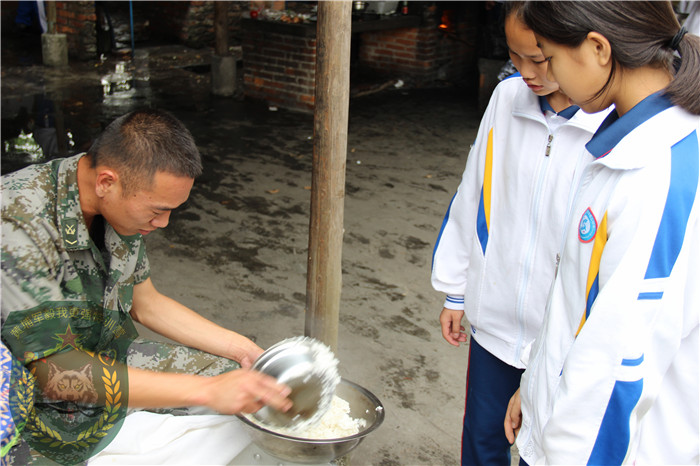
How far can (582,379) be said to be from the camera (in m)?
1.34

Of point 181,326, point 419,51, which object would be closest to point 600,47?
point 181,326

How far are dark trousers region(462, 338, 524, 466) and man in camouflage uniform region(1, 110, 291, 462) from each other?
2.20 ft

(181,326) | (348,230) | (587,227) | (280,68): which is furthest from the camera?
(280,68)

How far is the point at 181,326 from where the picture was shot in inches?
94.5

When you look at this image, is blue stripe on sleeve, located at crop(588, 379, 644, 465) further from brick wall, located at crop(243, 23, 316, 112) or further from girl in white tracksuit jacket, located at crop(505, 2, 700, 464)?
brick wall, located at crop(243, 23, 316, 112)

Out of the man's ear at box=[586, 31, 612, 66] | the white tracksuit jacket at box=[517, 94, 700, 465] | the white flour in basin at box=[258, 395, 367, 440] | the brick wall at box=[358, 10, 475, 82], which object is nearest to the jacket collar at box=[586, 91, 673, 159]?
the white tracksuit jacket at box=[517, 94, 700, 465]

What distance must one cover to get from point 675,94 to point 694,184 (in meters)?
0.19

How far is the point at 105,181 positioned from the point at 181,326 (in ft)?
2.34

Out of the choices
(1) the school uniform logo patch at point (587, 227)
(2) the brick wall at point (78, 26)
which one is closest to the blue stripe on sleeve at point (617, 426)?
(1) the school uniform logo patch at point (587, 227)

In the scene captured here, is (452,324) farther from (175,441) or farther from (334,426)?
(175,441)

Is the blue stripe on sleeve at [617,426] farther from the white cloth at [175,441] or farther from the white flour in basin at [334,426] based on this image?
the white cloth at [175,441]

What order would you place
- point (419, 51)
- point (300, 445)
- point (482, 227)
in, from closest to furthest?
point (300, 445)
point (482, 227)
point (419, 51)

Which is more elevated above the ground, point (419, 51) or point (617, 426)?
point (617, 426)

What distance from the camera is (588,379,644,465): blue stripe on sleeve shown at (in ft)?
4.36
